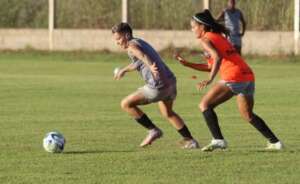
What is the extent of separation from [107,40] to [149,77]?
88.4 feet

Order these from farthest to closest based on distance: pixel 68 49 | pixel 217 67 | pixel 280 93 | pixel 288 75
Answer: pixel 68 49 < pixel 288 75 < pixel 280 93 < pixel 217 67

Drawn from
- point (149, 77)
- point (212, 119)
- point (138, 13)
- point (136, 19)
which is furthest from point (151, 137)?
point (138, 13)

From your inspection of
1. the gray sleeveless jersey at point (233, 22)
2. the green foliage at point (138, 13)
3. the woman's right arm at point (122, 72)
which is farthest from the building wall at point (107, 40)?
the woman's right arm at point (122, 72)

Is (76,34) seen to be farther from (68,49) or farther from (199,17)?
(199,17)

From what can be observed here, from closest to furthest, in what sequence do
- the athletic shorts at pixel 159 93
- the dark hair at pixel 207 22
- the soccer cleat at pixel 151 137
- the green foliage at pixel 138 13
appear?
the dark hair at pixel 207 22 → the athletic shorts at pixel 159 93 → the soccer cleat at pixel 151 137 → the green foliage at pixel 138 13

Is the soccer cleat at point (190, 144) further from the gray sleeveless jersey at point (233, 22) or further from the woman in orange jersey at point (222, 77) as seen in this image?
the gray sleeveless jersey at point (233, 22)

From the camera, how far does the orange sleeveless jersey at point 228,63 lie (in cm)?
1277

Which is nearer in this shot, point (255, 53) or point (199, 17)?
point (199, 17)

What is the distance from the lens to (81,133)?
1513 centimetres

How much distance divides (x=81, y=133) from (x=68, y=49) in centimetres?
2581

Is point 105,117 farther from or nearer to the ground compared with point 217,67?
nearer to the ground

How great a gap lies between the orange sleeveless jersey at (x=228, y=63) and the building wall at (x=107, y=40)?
2390 centimetres

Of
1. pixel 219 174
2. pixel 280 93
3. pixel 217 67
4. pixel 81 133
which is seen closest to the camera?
pixel 219 174

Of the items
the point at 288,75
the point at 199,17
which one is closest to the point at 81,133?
the point at 199,17
